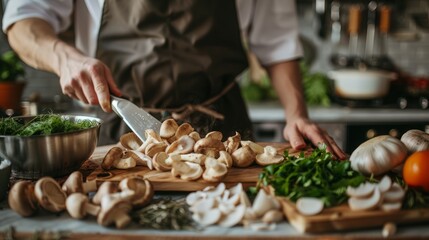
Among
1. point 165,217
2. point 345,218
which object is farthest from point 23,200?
point 345,218

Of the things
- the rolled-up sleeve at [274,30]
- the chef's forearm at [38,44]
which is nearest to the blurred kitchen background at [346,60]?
the rolled-up sleeve at [274,30]

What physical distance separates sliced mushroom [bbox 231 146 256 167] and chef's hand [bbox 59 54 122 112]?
→ 34 centimetres

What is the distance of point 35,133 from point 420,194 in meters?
0.82

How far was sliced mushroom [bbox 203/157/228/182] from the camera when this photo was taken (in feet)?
3.21

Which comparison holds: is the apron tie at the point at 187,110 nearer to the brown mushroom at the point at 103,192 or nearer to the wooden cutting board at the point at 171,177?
the wooden cutting board at the point at 171,177

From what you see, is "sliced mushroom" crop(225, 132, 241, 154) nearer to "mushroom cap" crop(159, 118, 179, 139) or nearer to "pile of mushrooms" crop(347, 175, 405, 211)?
"mushroom cap" crop(159, 118, 179, 139)

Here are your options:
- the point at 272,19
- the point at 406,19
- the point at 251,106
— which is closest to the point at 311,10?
the point at 406,19

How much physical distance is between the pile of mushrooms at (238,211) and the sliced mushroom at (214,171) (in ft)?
0.25

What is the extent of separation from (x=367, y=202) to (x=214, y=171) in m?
0.32

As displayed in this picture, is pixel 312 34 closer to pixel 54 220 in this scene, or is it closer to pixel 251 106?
pixel 251 106

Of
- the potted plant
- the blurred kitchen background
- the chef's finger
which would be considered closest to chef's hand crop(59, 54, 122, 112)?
the chef's finger

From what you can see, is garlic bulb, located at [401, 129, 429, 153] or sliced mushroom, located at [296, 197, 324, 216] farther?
garlic bulb, located at [401, 129, 429, 153]

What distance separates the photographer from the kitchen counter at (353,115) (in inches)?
95.1

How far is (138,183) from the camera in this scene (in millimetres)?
924
